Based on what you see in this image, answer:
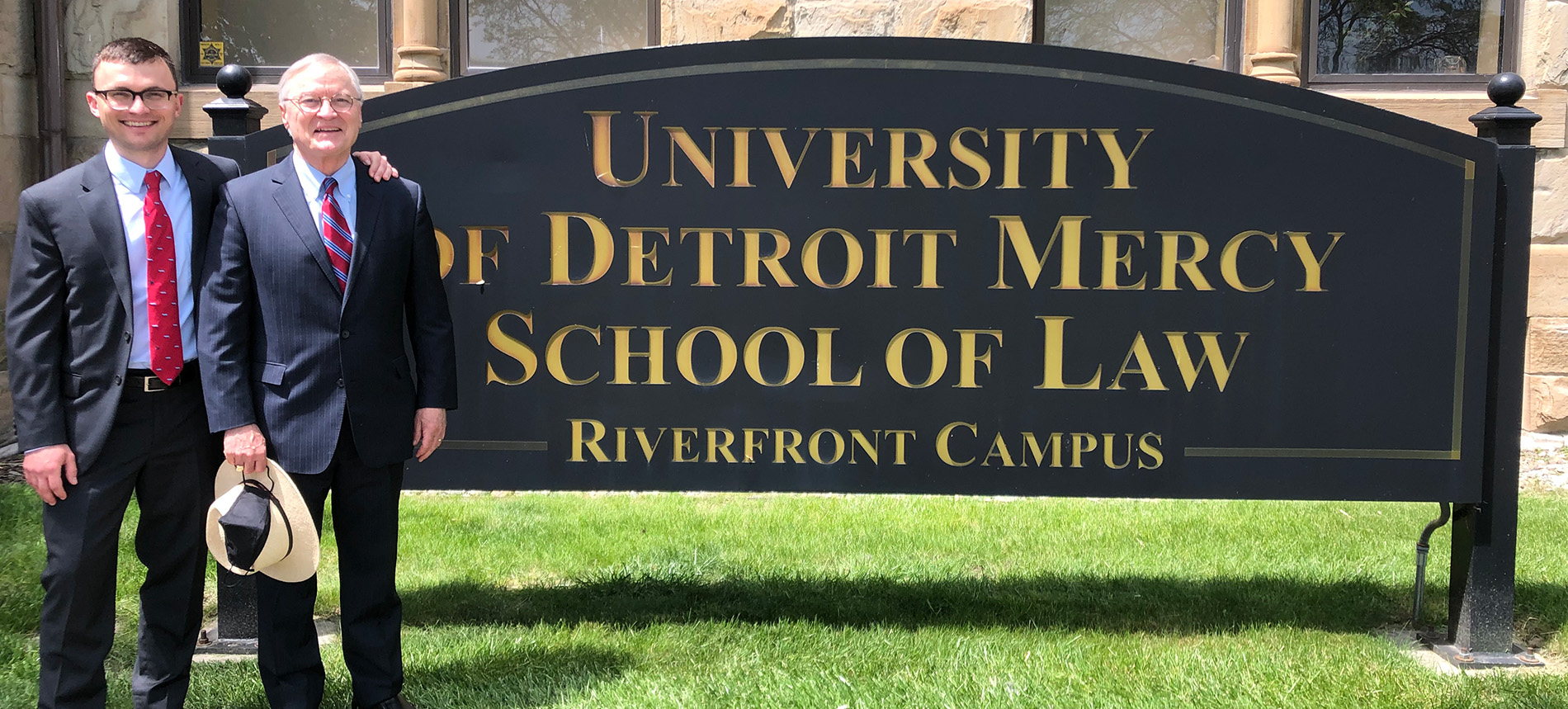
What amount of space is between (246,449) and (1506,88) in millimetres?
3708

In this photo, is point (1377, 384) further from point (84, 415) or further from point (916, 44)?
point (84, 415)

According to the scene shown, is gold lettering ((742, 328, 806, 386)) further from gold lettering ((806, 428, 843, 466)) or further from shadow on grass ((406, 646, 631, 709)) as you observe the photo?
shadow on grass ((406, 646, 631, 709))

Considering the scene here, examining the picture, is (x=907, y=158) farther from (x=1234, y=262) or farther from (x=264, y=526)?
(x=264, y=526)

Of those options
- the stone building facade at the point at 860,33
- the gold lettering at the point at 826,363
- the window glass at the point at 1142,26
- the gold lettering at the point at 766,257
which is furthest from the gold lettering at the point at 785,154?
the window glass at the point at 1142,26

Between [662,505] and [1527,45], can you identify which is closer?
[662,505]

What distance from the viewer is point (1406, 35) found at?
683 centimetres

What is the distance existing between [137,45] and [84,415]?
2.89 ft

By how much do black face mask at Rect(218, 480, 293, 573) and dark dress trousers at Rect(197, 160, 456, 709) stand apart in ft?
0.41

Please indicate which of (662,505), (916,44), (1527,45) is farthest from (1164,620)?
(1527,45)

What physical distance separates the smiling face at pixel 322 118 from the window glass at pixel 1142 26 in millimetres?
4657

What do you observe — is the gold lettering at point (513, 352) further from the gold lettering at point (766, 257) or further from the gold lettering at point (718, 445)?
the gold lettering at point (766, 257)

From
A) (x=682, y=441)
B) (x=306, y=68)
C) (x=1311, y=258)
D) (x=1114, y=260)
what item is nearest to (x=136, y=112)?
(x=306, y=68)

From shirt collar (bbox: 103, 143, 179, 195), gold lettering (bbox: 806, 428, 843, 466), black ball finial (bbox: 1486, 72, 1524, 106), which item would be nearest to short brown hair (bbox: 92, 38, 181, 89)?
shirt collar (bbox: 103, 143, 179, 195)

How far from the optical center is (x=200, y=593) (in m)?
3.22
